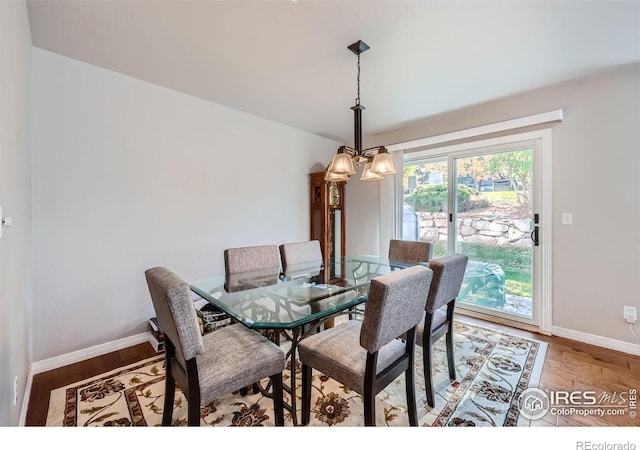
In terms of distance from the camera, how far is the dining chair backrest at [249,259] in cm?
238

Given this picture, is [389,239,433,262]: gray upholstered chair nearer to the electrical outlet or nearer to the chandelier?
the chandelier

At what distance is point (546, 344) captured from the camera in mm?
2537

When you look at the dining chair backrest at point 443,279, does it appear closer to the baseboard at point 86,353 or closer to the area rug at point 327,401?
the area rug at point 327,401

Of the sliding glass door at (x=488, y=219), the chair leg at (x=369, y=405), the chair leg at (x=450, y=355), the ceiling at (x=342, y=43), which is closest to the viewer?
the chair leg at (x=369, y=405)

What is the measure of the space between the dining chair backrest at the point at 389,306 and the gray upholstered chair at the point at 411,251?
1.50 m

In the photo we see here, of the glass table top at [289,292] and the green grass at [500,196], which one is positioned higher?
the green grass at [500,196]

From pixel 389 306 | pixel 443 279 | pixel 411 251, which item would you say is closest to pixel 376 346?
pixel 389 306

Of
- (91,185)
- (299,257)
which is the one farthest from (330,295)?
(91,185)

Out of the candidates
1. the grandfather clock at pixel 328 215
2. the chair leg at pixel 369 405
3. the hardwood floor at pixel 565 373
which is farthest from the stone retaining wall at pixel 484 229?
the chair leg at pixel 369 405

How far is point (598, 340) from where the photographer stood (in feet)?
8.21

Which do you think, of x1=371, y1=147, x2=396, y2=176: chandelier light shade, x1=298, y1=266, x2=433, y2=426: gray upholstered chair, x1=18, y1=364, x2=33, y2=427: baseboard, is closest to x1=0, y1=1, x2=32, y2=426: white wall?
x1=18, y1=364, x2=33, y2=427: baseboard

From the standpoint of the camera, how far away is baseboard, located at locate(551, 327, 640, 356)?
7.72ft

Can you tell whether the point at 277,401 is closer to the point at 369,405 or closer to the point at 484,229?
the point at 369,405

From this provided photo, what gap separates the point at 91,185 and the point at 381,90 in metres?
2.70
